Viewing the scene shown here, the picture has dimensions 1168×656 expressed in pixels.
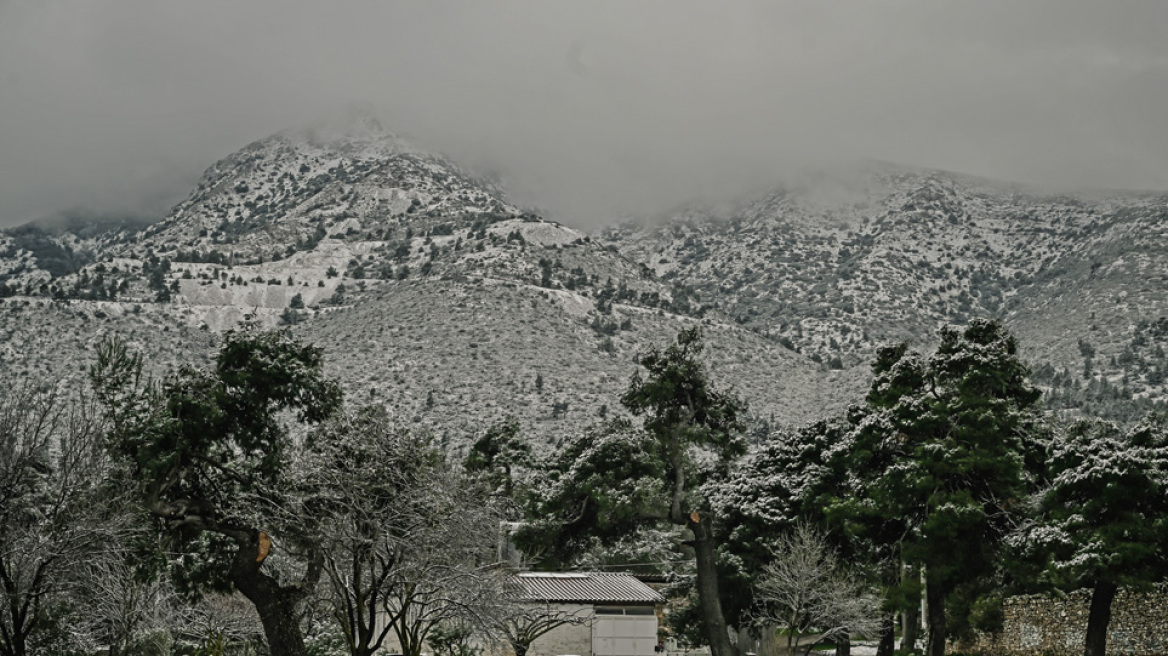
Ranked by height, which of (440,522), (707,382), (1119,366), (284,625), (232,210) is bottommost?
(284,625)

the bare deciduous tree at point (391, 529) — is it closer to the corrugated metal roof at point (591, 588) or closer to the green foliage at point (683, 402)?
the green foliage at point (683, 402)

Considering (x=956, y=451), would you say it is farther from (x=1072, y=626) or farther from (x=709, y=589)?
(x=709, y=589)

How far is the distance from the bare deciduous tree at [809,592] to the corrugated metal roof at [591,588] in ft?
32.6

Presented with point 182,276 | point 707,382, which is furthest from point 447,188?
point 707,382

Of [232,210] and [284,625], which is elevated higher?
[232,210]

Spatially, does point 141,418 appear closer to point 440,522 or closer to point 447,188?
point 440,522

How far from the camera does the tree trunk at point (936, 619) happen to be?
33688 millimetres

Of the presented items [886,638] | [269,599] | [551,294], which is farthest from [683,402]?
[551,294]

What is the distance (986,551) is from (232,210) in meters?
168

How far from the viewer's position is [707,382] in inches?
1582

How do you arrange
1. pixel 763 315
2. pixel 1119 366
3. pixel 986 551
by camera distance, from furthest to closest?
pixel 763 315 < pixel 1119 366 < pixel 986 551

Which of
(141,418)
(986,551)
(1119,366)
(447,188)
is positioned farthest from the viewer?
(447,188)

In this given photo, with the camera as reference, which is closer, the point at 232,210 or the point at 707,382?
the point at 707,382

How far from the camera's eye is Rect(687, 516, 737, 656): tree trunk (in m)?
38.4
